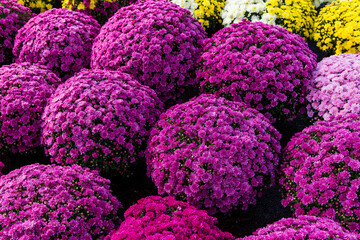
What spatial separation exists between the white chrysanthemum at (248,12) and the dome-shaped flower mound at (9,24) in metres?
4.62

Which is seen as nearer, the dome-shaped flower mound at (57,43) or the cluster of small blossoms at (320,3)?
the dome-shaped flower mound at (57,43)

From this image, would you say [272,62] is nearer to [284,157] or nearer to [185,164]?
[284,157]

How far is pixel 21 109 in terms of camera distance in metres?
5.17

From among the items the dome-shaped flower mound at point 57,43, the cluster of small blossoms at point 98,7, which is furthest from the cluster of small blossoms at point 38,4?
the dome-shaped flower mound at point 57,43

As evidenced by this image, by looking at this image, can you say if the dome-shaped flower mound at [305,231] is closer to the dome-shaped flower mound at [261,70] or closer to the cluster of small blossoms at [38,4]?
the dome-shaped flower mound at [261,70]

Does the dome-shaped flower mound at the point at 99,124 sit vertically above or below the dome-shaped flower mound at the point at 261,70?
below

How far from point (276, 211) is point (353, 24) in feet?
13.7

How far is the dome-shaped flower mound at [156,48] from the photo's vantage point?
536 cm

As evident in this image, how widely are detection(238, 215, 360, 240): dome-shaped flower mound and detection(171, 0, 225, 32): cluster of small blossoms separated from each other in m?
5.73

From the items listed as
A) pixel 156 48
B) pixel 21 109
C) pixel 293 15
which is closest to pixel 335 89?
pixel 156 48

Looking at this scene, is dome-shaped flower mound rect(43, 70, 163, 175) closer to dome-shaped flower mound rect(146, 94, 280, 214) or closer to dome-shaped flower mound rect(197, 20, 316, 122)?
dome-shaped flower mound rect(146, 94, 280, 214)

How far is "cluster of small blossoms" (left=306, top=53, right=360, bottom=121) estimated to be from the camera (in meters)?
4.82

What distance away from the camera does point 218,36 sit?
18.5 feet

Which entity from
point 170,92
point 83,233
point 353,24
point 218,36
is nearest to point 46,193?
point 83,233
